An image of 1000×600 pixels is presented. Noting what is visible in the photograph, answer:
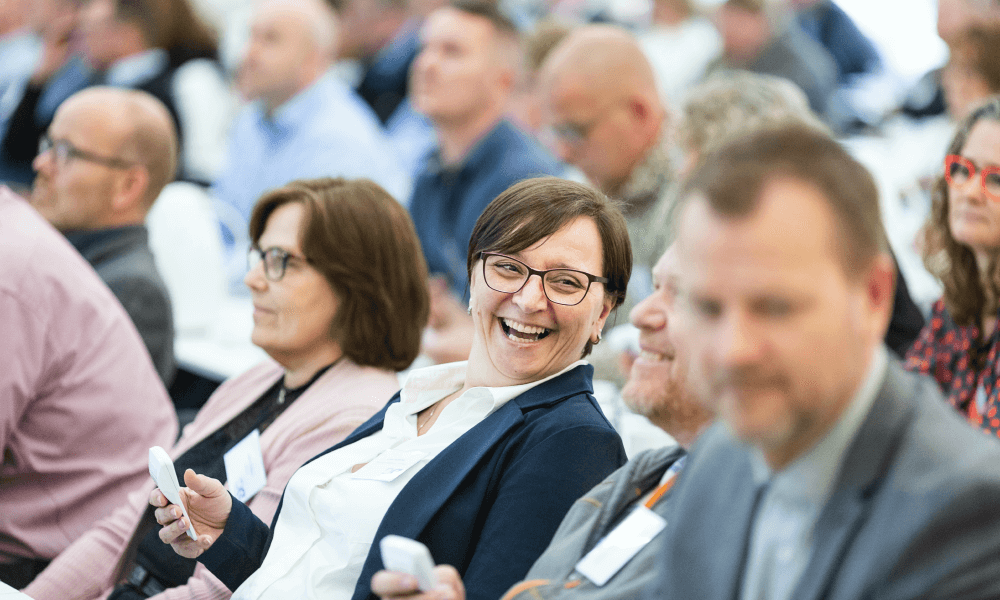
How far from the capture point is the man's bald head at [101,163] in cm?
306

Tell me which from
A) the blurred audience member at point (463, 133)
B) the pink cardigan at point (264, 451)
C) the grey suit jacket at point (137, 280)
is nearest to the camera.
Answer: the pink cardigan at point (264, 451)

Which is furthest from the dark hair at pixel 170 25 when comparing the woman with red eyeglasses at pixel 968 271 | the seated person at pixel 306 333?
the woman with red eyeglasses at pixel 968 271

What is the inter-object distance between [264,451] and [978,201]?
165 centimetres

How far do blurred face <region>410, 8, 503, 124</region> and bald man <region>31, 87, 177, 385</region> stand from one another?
1.47 m

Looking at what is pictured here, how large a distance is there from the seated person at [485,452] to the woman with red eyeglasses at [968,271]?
0.88 metres

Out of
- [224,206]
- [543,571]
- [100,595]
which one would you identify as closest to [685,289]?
[543,571]

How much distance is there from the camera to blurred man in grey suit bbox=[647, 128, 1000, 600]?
2.83ft

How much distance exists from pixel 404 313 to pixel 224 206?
9.17 feet

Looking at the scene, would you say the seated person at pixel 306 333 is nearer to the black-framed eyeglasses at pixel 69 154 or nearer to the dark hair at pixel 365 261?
A: the dark hair at pixel 365 261

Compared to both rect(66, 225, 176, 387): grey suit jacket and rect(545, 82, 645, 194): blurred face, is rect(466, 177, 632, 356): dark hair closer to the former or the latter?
rect(66, 225, 176, 387): grey suit jacket

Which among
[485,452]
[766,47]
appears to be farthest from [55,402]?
[766,47]

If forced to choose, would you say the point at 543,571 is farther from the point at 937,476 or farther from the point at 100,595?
the point at 100,595

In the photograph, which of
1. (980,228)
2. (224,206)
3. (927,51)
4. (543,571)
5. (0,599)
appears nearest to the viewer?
(543,571)

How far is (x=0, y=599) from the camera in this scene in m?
1.60
